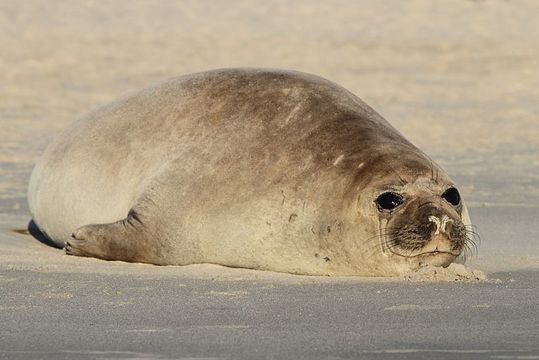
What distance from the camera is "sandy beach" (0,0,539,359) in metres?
4.32

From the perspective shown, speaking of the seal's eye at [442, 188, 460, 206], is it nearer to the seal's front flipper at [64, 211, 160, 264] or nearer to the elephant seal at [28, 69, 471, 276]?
the elephant seal at [28, 69, 471, 276]

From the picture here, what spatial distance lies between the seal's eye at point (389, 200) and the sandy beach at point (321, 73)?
33 centimetres

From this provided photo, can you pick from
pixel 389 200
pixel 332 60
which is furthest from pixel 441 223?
pixel 332 60

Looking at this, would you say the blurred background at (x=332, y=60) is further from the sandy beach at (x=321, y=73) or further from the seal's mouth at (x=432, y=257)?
the seal's mouth at (x=432, y=257)

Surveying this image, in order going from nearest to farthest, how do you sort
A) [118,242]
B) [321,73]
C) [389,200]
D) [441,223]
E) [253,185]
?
[441,223] → [389,200] → [253,185] → [118,242] → [321,73]

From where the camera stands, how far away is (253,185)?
626cm

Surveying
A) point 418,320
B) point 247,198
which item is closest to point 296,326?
point 418,320

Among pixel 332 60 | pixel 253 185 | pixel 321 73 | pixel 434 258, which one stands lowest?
pixel 332 60

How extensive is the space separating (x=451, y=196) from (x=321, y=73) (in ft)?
46.2

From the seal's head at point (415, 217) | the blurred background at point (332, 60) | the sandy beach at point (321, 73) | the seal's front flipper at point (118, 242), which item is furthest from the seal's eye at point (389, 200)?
the blurred background at point (332, 60)

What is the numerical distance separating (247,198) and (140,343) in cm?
212

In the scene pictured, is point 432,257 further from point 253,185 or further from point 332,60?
point 332,60

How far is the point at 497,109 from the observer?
16.9 m

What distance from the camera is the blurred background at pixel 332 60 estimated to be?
43.3 ft
